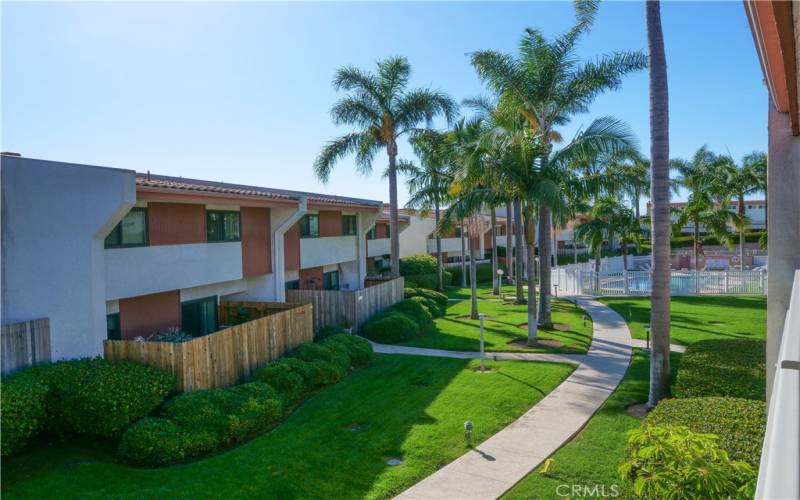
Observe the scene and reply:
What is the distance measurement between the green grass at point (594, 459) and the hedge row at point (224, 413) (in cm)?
509

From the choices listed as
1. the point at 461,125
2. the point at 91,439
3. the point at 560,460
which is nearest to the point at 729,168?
the point at 461,125

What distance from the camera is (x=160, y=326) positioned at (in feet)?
48.0

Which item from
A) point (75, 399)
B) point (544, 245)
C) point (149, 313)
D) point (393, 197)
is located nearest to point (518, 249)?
point (544, 245)

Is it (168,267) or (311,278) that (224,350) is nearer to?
(168,267)

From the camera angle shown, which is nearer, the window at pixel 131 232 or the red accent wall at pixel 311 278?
the window at pixel 131 232

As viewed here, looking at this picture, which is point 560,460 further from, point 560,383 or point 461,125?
point 461,125

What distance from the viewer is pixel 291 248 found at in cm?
2103

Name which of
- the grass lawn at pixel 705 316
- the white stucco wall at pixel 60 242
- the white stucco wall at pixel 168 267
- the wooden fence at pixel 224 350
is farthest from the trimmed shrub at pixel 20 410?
the grass lawn at pixel 705 316

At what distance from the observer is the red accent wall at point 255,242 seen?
1753 centimetres

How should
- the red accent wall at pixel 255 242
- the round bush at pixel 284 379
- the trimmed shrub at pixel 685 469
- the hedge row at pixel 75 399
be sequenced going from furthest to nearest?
the red accent wall at pixel 255 242, the round bush at pixel 284 379, the hedge row at pixel 75 399, the trimmed shrub at pixel 685 469

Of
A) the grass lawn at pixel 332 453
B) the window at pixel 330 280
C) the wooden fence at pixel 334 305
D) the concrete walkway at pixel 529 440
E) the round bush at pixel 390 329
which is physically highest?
the window at pixel 330 280

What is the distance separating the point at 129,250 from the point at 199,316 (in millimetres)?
3835

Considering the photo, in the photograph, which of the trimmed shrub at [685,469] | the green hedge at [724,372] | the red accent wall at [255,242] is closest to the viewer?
the trimmed shrub at [685,469]

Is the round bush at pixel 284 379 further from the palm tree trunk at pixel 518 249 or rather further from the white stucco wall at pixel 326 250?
the palm tree trunk at pixel 518 249
